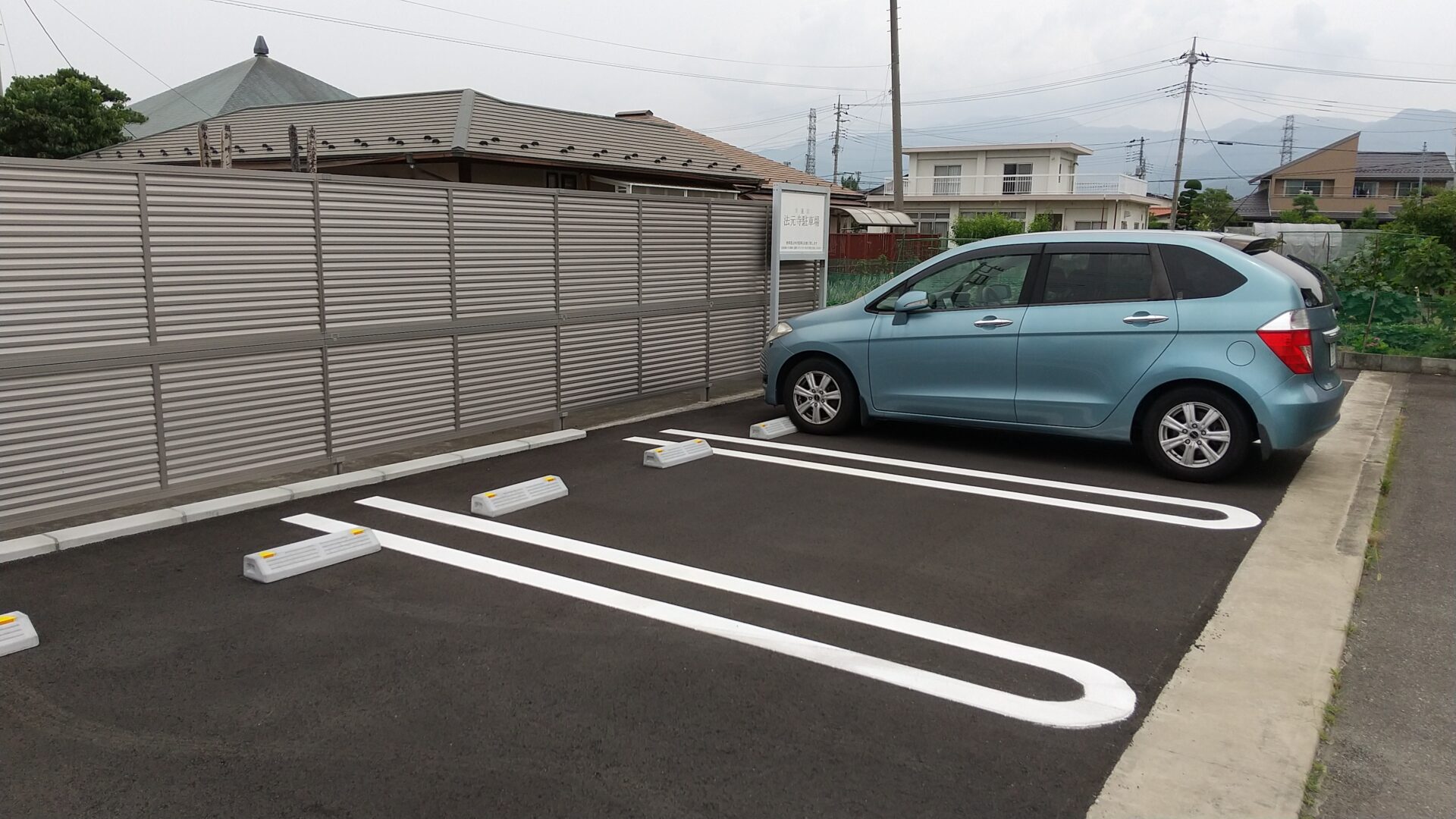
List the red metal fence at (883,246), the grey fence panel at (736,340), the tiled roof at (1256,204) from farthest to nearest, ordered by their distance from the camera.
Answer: the tiled roof at (1256,204), the red metal fence at (883,246), the grey fence panel at (736,340)

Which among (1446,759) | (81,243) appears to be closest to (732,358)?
(81,243)

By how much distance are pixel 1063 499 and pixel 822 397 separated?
99.9 inches

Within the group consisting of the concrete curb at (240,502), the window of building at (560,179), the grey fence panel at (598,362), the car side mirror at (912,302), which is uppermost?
the window of building at (560,179)

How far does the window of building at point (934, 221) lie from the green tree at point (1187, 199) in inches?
509

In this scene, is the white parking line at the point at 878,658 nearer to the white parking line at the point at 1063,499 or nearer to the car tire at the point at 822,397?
the white parking line at the point at 1063,499

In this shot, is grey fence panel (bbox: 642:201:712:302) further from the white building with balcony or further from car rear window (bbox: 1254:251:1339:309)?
the white building with balcony

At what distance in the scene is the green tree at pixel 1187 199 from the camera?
5430cm

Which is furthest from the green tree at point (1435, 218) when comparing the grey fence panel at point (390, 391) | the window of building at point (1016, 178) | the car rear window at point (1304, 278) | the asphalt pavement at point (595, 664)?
the grey fence panel at point (390, 391)

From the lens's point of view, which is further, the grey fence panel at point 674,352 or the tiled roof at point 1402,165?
the tiled roof at point 1402,165

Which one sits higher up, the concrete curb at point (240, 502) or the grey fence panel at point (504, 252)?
the grey fence panel at point (504, 252)

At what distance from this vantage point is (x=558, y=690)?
371 cm

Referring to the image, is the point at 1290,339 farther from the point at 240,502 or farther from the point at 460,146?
the point at 460,146

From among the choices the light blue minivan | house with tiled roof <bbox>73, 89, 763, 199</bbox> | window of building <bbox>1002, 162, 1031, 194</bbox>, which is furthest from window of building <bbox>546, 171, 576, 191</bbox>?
window of building <bbox>1002, 162, 1031, 194</bbox>

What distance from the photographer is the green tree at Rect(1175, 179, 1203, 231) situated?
54297 mm
